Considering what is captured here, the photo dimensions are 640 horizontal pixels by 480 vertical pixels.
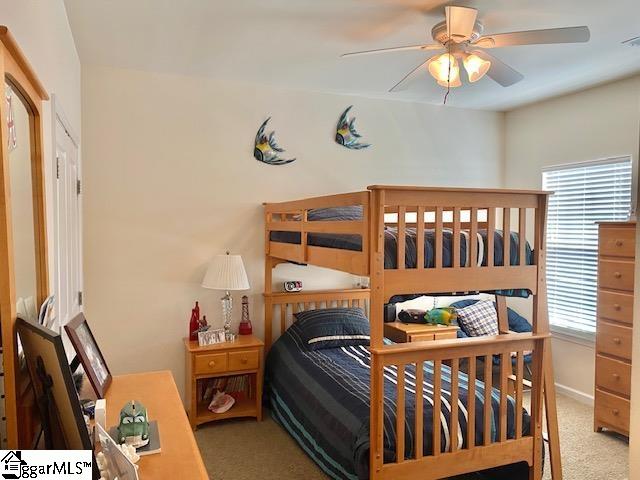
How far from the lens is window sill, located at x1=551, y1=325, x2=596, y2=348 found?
4.08 metres

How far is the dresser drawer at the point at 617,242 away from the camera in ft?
10.9

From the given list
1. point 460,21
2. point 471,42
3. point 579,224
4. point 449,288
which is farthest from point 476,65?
point 579,224

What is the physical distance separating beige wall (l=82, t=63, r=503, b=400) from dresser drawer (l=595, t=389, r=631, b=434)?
2112 mm

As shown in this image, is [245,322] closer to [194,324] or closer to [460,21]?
[194,324]

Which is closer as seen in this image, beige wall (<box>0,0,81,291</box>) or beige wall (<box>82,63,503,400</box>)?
beige wall (<box>0,0,81,291</box>)

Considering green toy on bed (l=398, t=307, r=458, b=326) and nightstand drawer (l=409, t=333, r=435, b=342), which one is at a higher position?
green toy on bed (l=398, t=307, r=458, b=326)

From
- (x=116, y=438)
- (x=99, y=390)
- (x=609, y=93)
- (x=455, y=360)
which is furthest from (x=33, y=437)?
(x=609, y=93)

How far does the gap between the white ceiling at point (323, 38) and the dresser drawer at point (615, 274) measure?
4.54ft

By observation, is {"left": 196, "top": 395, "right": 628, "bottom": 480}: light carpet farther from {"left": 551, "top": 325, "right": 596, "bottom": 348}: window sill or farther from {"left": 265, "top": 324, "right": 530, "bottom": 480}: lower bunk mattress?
{"left": 551, "top": 325, "right": 596, "bottom": 348}: window sill

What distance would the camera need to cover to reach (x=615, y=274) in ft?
11.3

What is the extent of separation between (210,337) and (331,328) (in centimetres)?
91

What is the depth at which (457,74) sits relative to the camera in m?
2.76

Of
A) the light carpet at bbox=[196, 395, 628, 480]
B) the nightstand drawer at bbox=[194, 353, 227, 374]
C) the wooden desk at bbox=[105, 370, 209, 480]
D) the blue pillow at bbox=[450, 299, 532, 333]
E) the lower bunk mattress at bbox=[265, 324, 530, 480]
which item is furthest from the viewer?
the blue pillow at bbox=[450, 299, 532, 333]

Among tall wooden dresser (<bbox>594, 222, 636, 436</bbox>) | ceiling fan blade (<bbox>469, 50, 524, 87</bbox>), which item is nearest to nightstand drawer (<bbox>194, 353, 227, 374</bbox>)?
ceiling fan blade (<bbox>469, 50, 524, 87</bbox>)
